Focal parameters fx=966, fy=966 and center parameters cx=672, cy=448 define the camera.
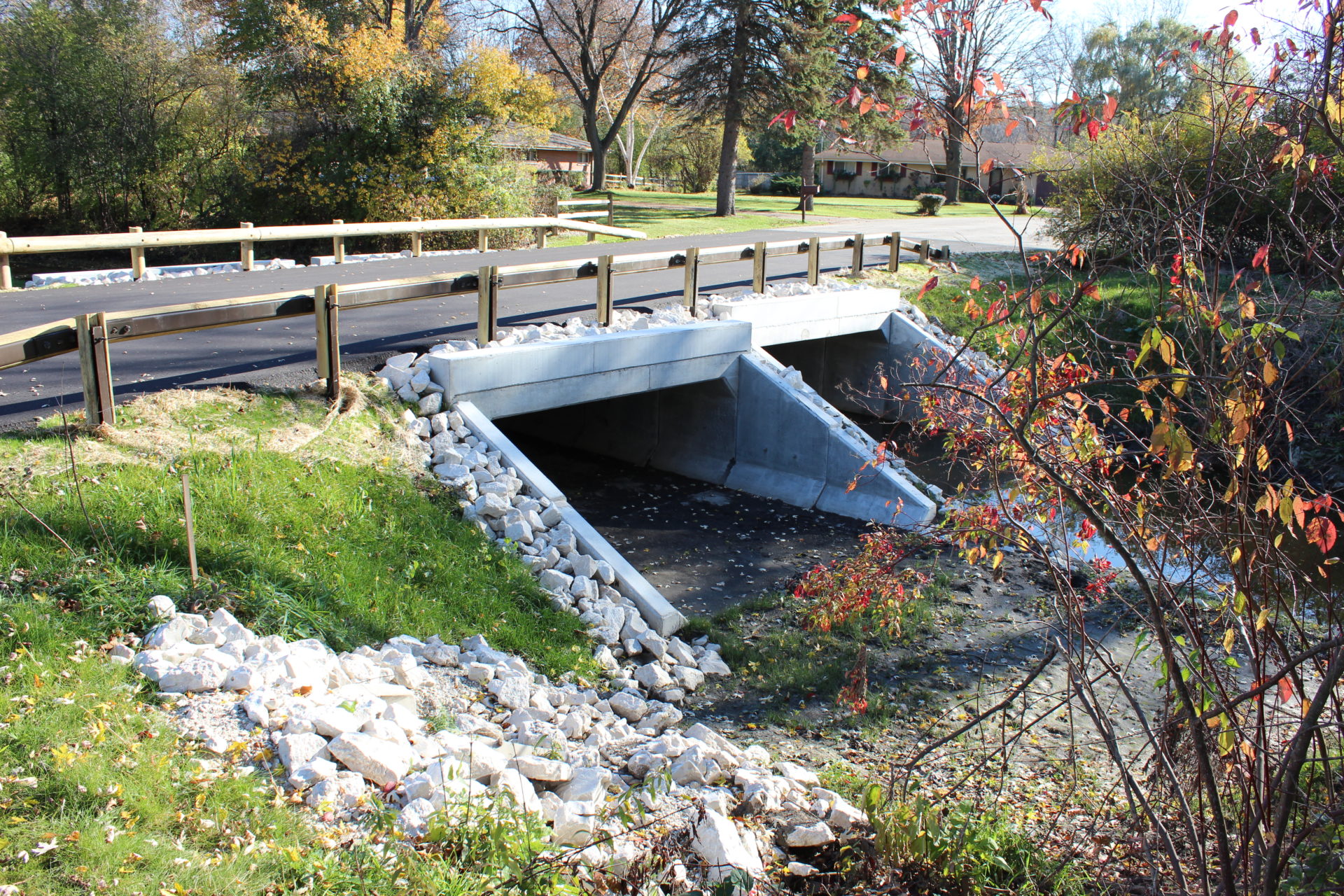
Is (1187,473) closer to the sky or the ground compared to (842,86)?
closer to the ground

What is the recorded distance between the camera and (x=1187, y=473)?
400cm

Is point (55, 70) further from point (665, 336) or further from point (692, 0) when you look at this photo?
point (665, 336)

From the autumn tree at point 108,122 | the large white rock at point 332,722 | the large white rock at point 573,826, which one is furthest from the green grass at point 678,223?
the large white rock at point 573,826

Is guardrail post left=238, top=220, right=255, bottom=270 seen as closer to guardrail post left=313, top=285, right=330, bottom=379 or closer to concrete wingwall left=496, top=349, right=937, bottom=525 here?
concrete wingwall left=496, top=349, right=937, bottom=525

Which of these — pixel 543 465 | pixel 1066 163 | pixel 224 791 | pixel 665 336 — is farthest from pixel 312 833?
pixel 1066 163

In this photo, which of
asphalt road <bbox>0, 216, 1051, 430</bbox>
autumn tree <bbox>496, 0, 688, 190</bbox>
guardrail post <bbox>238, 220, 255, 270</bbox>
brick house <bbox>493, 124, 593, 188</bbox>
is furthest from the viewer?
autumn tree <bbox>496, 0, 688, 190</bbox>

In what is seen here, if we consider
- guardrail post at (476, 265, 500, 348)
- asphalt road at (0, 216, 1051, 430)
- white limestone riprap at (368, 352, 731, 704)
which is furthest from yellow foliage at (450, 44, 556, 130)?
white limestone riprap at (368, 352, 731, 704)

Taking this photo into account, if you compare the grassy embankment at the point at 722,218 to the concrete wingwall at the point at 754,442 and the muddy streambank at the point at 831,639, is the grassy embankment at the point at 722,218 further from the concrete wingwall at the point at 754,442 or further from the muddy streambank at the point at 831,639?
the muddy streambank at the point at 831,639

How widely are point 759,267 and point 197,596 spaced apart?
32.0 feet

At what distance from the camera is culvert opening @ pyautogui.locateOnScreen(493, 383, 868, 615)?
9945 millimetres

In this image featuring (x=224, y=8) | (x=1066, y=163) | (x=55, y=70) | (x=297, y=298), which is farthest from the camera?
(x=224, y=8)

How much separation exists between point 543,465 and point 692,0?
24851mm

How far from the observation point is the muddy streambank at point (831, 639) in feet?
21.2

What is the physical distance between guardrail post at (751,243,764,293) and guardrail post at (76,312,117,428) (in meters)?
8.76
